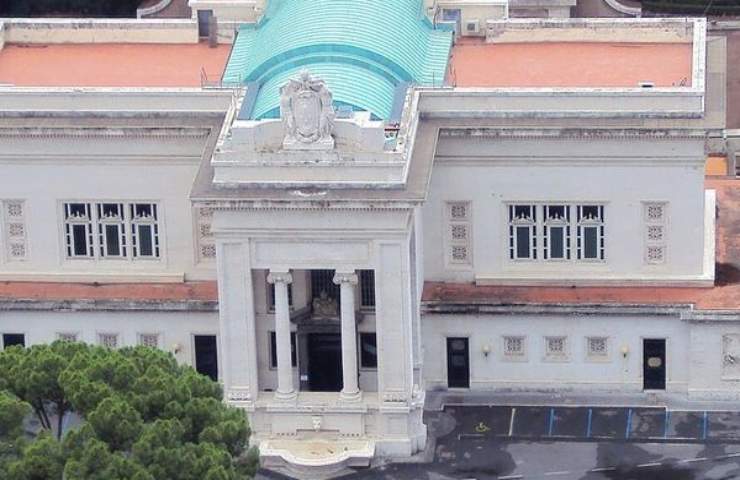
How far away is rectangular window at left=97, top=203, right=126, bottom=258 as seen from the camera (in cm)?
9212

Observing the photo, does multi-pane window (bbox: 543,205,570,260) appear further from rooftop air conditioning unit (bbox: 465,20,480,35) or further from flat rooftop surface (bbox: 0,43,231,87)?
flat rooftop surface (bbox: 0,43,231,87)

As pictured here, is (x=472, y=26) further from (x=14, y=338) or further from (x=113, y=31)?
(x=14, y=338)

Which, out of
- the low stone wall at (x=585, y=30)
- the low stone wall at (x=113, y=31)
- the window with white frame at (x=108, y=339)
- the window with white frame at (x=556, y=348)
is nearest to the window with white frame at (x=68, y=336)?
the window with white frame at (x=108, y=339)

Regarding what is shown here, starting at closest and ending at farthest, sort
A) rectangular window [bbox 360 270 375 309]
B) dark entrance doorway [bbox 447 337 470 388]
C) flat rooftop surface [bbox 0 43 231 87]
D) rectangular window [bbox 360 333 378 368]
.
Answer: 1. rectangular window [bbox 360 270 375 309]
2. rectangular window [bbox 360 333 378 368]
3. dark entrance doorway [bbox 447 337 470 388]
4. flat rooftop surface [bbox 0 43 231 87]

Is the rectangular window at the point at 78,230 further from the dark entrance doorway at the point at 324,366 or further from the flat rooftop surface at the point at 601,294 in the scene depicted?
the flat rooftop surface at the point at 601,294

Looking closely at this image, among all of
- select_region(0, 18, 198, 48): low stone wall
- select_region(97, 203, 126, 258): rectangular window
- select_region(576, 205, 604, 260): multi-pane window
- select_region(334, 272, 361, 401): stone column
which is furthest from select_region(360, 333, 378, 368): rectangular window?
select_region(0, 18, 198, 48): low stone wall

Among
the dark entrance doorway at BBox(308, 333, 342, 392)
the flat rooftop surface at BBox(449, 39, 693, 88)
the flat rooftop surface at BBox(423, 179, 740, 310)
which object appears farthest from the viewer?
the flat rooftop surface at BBox(449, 39, 693, 88)

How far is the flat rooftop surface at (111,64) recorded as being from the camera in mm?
94562

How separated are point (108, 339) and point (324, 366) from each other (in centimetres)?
806

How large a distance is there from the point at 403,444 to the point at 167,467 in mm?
15187

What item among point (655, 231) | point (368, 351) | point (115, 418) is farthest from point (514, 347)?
point (115, 418)

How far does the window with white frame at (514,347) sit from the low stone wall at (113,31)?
18.4 meters

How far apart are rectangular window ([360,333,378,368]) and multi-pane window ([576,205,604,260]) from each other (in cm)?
826

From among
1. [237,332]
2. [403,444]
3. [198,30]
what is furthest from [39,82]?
[403,444]
